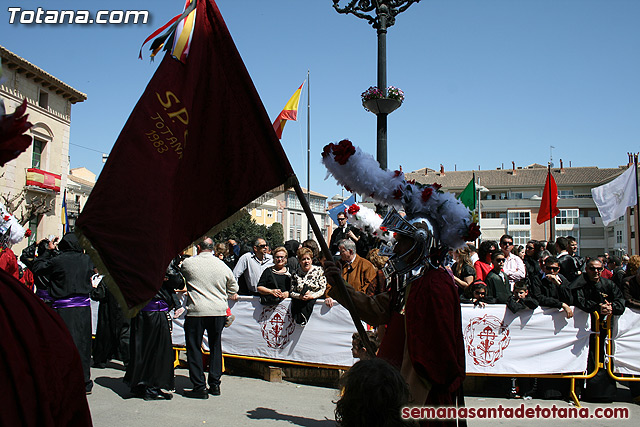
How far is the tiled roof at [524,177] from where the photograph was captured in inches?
2945

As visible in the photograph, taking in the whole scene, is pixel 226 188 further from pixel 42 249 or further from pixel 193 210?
pixel 42 249

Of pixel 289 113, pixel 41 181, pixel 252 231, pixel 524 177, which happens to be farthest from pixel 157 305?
pixel 524 177

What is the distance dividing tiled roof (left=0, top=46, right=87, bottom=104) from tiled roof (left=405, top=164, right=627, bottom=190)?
47.0 meters

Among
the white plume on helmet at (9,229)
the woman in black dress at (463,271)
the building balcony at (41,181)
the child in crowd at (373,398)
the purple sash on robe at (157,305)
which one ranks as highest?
the building balcony at (41,181)

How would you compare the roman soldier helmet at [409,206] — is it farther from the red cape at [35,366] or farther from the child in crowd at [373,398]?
the red cape at [35,366]

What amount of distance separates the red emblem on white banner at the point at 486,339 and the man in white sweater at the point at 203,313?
3.18 metres

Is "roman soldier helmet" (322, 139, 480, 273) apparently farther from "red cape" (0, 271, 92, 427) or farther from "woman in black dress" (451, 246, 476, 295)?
"woman in black dress" (451, 246, 476, 295)

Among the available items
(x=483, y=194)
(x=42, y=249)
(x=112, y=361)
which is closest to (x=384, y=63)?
(x=112, y=361)

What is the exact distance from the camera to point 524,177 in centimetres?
7662

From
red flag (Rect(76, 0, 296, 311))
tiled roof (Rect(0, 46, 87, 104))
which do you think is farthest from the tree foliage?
red flag (Rect(76, 0, 296, 311))

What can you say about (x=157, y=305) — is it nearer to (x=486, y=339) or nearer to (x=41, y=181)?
(x=486, y=339)

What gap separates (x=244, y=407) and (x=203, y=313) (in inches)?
49.3

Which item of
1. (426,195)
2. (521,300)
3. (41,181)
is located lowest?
(521,300)

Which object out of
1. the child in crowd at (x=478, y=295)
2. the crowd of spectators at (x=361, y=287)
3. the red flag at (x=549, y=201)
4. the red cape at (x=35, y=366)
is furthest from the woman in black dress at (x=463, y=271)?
the red cape at (x=35, y=366)
